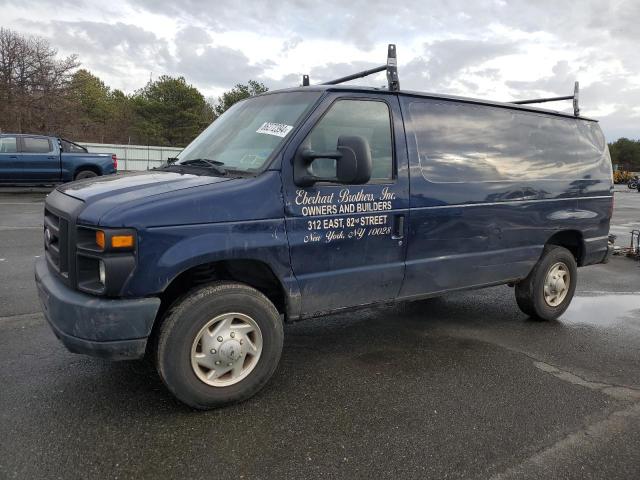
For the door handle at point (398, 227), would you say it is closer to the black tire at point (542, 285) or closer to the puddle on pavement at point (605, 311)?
the black tire at point (542, 285)

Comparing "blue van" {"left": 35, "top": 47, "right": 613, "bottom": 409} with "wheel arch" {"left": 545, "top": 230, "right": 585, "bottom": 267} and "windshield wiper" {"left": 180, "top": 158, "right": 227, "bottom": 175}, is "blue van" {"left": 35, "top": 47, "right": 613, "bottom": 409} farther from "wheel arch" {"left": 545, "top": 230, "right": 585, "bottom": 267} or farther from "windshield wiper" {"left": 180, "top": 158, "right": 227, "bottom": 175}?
"wheel arch" {"left": 545, "top": 230, "right": 585, "bottom": 267}

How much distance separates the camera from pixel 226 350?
3.05m

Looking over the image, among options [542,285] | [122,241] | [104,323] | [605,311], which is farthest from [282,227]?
[605,311]

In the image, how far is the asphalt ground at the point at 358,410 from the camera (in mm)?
2582

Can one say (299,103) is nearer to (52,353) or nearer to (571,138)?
(52,353)

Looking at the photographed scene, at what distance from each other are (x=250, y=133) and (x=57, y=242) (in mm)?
1466

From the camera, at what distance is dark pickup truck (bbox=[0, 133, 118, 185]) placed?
14.6 meters

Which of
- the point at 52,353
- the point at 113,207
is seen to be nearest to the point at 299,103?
the point at 113,207

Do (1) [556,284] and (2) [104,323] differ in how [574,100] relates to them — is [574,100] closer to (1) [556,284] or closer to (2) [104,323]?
(1) [556,284]

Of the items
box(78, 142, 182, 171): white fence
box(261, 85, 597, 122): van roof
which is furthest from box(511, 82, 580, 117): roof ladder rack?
box(78, 142, 182, 171): white fence

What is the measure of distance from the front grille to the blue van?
12 millimetres

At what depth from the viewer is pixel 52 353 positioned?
3.84 metres

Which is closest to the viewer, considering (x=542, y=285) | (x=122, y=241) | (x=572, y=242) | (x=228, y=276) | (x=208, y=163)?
(x=122, y=241)

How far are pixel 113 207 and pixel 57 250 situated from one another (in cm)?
68
